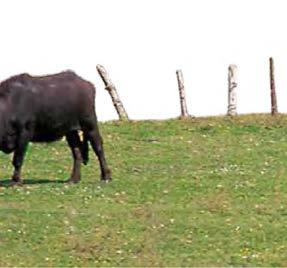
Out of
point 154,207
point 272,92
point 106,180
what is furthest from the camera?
point 272,92

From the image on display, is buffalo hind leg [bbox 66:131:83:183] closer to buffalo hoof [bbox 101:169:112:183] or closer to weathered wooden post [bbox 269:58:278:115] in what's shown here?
buffalo hoof [bbox 101:169:112:183]

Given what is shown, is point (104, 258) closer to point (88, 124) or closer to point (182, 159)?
point (88, 124)

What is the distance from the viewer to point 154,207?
53.2ft

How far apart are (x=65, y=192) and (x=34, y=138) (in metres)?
1.34

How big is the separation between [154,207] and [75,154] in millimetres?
2828

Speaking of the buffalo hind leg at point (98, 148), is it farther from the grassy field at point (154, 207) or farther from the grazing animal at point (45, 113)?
the grassy field at point (154, 207)

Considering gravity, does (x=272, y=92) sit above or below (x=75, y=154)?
below


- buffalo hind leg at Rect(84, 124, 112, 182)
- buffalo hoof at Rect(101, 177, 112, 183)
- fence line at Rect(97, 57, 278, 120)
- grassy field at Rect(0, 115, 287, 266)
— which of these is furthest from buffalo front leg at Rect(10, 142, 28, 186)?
fence line at Rect(97, 57, 278, 120)

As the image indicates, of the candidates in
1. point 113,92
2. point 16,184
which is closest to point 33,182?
point 16,184

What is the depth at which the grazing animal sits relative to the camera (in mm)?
17891

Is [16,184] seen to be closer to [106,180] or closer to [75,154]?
[75,154]

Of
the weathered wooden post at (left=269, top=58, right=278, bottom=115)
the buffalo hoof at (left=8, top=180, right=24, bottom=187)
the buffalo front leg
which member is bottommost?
the weathered wooden post at (left=269, top=58, right=278, bottom=115)

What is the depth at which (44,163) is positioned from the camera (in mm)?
20672

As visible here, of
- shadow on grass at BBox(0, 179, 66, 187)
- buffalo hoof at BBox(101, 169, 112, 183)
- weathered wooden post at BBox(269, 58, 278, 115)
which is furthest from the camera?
weathered wooden post at BBox(269, 58, 278, 115)
